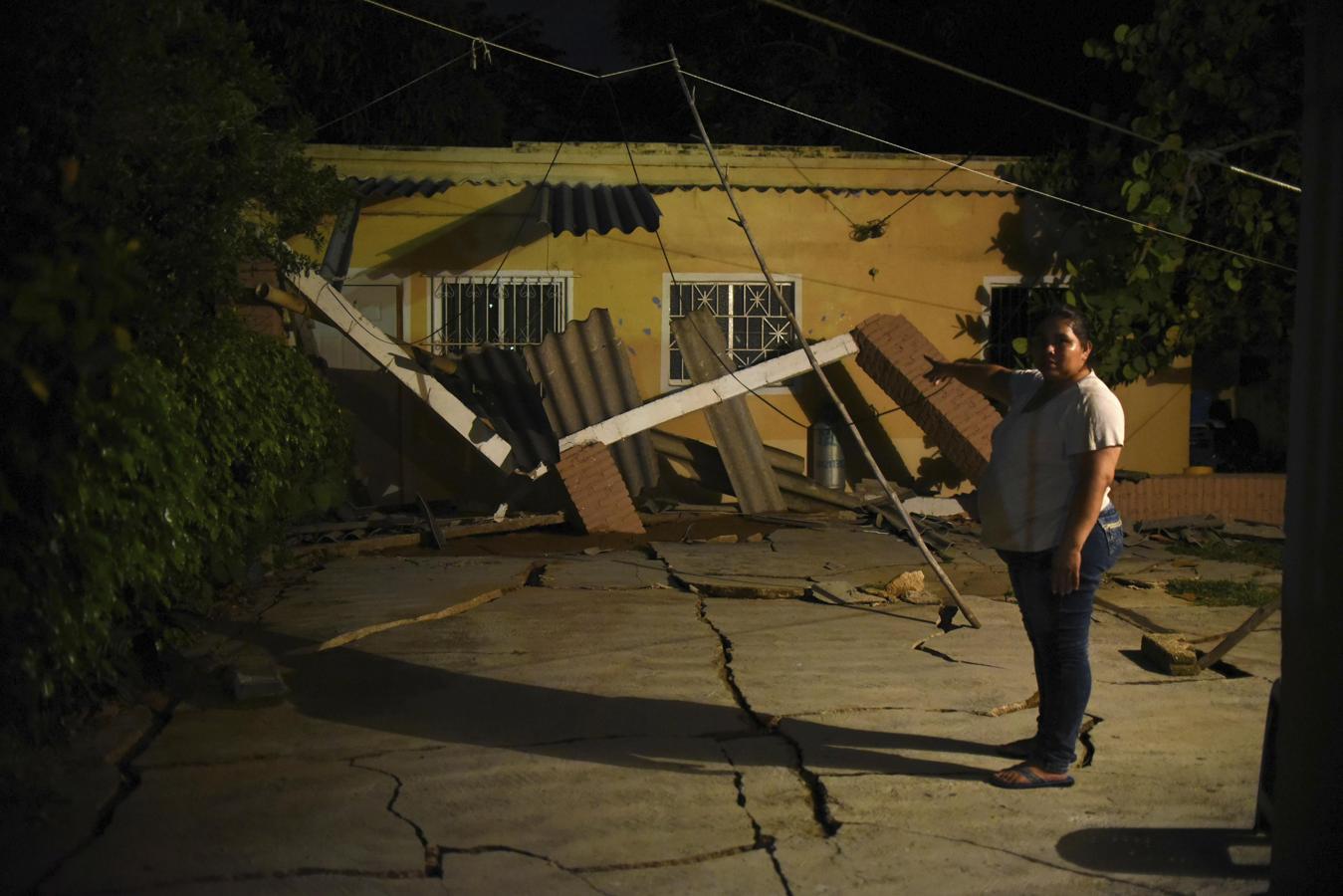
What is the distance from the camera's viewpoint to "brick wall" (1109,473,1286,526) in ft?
39.6

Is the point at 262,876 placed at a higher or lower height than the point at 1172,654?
lower

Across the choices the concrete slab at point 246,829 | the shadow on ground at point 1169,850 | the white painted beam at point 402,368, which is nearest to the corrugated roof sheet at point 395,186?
the white painted beam at point 402,368

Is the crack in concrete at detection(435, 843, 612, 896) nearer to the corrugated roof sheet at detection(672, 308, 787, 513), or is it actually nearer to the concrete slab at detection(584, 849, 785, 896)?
the concrete slab at detection(584, 849, 785, 896)

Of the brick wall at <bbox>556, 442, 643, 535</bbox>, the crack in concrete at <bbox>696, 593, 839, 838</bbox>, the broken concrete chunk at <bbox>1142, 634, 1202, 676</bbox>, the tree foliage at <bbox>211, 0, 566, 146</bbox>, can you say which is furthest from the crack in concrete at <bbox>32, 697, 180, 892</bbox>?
the tree foliage at <bbox>211, 0, 566, 146</bbox>

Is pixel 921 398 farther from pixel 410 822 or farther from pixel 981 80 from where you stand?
pixel 410 822

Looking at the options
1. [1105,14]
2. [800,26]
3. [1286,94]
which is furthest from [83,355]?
[800,26]

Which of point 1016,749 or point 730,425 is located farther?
point 730,425

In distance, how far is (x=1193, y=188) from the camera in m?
12.2

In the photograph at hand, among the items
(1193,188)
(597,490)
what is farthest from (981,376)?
(1193,188)

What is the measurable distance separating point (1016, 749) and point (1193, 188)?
29.3 feet

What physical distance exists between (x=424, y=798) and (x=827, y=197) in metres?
9.71

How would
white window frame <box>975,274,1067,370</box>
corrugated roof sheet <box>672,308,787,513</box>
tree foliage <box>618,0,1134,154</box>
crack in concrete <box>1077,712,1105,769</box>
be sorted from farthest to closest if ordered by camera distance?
tree foliage <box>618,0,1134,154</box> < white window frame <box>975,274,1067,370</box> < corrugated roof sheet <box>672,308,787,513</box> < crack in concrete <box>1077,712,1105,769</box>

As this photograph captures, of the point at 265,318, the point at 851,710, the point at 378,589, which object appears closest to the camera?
the point at 851,710

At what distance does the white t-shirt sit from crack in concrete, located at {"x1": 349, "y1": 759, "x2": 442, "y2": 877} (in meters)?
2.27
